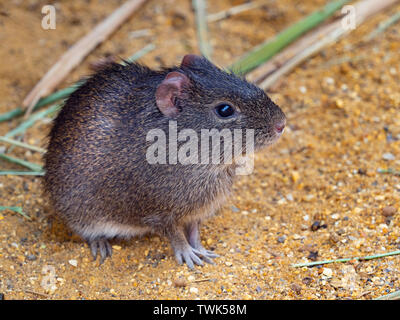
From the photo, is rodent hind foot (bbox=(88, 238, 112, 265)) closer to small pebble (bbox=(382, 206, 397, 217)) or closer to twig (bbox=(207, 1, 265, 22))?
small pebble (bbox=(382, 206, 397, 217))

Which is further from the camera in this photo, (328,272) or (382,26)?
(382,26)

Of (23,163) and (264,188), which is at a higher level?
(23,163)

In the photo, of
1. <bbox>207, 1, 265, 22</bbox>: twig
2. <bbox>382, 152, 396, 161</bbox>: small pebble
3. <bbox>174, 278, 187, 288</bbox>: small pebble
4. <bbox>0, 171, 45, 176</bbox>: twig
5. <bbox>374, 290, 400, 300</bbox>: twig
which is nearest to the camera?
<bbox>374, 290, 400, 300</bbox>: twig

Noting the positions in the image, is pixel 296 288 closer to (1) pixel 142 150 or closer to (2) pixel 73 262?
(1) pixel 142 150

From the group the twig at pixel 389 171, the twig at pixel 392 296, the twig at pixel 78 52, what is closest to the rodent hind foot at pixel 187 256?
the twig at pixel 392 296

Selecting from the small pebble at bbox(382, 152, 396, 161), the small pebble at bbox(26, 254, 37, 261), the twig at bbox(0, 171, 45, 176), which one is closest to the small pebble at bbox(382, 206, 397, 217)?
the small pebble at bbox(382, 152, 396, 161)

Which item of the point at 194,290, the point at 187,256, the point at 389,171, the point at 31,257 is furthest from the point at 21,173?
the point at 389,171
